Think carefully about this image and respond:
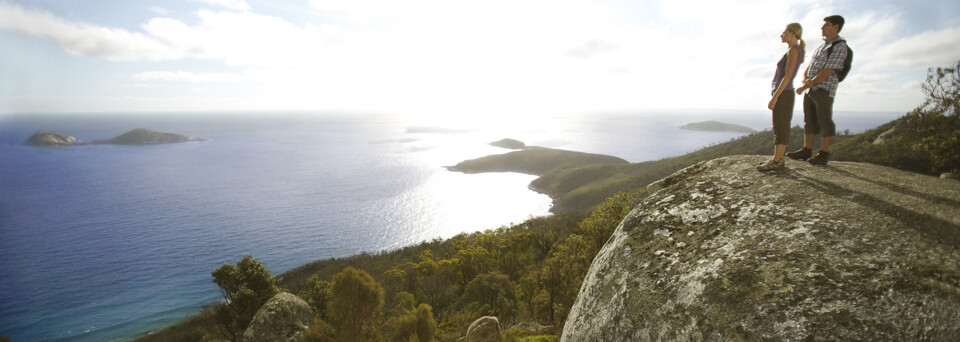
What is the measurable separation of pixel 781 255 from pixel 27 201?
635 feet

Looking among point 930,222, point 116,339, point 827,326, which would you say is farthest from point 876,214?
point 116,339

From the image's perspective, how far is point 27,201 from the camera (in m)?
122

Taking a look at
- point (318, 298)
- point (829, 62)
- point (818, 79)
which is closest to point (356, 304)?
point (318, 298)

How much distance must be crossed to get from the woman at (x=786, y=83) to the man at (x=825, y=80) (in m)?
0.26

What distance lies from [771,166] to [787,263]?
10.0 feet

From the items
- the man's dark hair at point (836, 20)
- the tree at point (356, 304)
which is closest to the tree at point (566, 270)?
the tree at point (356, 304)

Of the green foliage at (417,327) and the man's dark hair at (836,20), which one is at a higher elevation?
the man's dark hair at (836,20)

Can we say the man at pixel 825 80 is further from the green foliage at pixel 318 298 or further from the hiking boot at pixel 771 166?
the green foliage at pixel 318 298

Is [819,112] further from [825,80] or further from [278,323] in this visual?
[278,323]

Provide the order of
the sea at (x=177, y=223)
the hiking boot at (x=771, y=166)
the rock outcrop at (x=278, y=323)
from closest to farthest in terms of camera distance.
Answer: the hiking boot at (x=771, y=166), the rock outcrop at (x=278, y=323), the sea at (x=177, y=223)

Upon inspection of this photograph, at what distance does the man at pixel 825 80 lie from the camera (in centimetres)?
677

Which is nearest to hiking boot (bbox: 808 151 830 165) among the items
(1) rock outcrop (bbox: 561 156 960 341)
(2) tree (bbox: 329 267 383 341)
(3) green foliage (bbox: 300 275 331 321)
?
(1) rock outcrop (bbox: 561 156 960 341)

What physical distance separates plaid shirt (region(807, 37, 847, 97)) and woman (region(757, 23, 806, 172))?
273mm

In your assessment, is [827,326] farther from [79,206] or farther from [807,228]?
[79,206]
